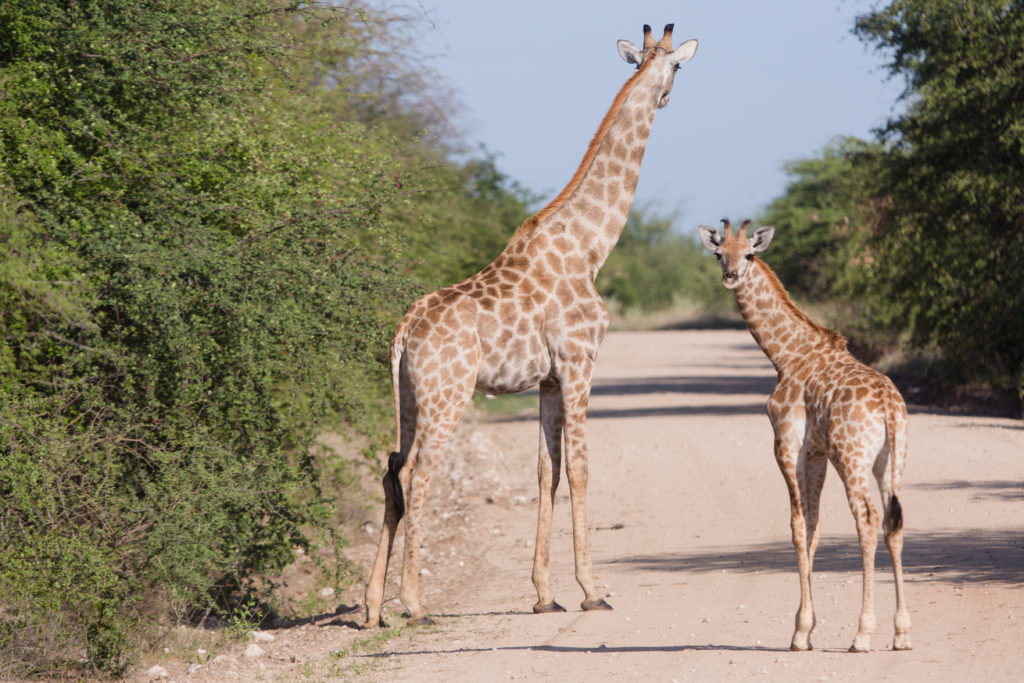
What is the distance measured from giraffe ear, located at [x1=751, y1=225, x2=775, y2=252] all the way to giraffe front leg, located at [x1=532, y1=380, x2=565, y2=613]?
184 cm

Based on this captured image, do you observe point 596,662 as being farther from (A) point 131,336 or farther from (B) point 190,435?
(A) point 131,336

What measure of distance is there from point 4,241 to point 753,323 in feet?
17.0

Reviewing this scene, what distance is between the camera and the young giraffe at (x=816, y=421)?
6938mm

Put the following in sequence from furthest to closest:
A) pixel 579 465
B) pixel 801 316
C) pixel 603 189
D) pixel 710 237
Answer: pixel 603 189 < pixel 579 465 < pixel 710 237 < pixel 801 316

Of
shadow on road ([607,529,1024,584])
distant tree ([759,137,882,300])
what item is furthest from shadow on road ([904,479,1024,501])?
distant tree ([759,137,882,300])

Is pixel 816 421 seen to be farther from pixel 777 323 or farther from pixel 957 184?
pixel 957 184

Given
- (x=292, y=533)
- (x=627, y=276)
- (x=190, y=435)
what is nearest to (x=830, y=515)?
(x=292, y=533)

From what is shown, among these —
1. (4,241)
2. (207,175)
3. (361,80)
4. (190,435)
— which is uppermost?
(361,80)

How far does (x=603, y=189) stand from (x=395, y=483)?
8.88ft

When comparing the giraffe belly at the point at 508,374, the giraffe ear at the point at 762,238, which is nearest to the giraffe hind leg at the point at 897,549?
the giraffe ear at the point at 762,238

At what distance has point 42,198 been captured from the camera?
30.3 feet

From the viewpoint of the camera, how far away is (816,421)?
23.9ft

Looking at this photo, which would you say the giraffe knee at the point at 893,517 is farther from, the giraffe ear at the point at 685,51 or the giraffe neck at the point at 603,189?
the giraffe ear at the point at 685,51

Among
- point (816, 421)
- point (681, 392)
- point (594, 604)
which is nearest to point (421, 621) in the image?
point (594, 604)
